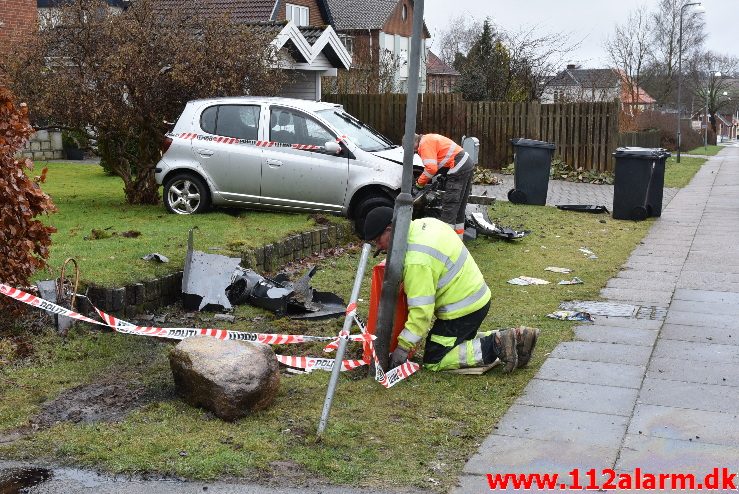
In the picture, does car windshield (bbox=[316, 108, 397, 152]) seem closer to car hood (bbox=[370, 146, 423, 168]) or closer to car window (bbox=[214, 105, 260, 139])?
car hood (bbox=[370, 146, 423, 168])

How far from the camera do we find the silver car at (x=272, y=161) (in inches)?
490

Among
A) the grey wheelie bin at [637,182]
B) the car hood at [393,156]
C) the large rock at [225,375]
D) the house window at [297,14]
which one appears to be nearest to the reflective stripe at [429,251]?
the large rock at [225,375]

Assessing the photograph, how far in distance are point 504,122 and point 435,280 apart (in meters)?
19.1

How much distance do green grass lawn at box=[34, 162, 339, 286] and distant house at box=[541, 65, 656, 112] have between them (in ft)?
62.3

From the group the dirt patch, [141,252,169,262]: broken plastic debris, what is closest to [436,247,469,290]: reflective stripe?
the dirt patch

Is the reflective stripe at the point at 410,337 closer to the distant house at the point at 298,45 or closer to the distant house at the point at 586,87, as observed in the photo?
the distant house at the point at 298,45

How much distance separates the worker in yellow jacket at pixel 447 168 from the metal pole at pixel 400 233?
471cm

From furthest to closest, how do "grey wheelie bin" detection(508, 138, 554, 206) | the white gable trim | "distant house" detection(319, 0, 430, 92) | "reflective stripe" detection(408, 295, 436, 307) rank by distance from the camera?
"distant house" detection(319, 0, 430, 92)
the white gable trim
"grey wheelie bin" detection(508, 138, 554, 206)
"reflective stripe" detection(408, 295, 436, 307)

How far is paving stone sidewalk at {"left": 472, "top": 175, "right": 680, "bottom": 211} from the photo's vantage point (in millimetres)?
18688

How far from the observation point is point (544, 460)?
5004mm

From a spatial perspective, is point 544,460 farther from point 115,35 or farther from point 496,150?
point 496,150

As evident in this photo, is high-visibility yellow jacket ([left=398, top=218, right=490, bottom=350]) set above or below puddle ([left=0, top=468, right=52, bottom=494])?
above

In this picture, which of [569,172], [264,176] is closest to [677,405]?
[264,176]

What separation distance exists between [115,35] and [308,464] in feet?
30.2
